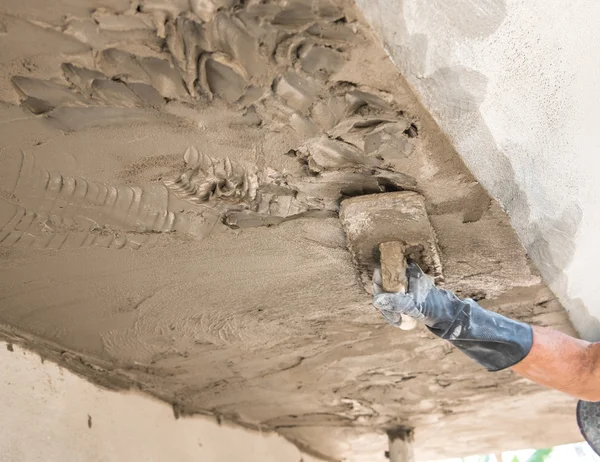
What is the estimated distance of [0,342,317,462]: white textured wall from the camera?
1732 mm

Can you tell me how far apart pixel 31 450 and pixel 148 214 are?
86 centimetres

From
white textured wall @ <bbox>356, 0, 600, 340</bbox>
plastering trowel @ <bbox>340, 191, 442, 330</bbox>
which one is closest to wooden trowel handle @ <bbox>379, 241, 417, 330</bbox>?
plastering trowel @ <bbox>340, 191, 442, 330</bbox>

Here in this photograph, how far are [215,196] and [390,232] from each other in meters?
0.44

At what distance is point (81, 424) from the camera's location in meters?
1.95

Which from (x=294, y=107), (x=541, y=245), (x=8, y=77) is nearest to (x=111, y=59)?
(x=8, y=77)

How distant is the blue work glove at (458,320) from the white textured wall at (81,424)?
3.63 ft

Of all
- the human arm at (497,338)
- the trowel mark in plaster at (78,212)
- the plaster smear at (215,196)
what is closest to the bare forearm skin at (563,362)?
the human arm at (497,338)

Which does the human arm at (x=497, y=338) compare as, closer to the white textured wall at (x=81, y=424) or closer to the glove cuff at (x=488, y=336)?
the glove cuff at (x=488, y=336)

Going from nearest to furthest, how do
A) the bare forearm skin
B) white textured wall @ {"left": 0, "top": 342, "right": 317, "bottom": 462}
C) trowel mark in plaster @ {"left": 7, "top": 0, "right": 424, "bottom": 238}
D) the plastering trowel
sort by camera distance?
trowel mark in plaster @ {"left": 7, "top": 0, "right": 424, "bottom": 238}
the plastering trowel
the bare forearm skin
white textured wall @ {"left": 0, "top": 342, "right": 317, "bottom": 462}

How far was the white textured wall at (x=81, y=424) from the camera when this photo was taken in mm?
1732

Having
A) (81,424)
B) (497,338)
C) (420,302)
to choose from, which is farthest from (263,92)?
(81,424)

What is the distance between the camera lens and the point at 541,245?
157cm

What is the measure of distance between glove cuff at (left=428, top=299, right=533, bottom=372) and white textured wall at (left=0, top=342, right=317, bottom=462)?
1204mm

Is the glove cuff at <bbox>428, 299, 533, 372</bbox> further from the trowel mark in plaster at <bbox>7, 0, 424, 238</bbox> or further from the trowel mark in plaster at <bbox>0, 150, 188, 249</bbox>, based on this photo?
the trowel mark in plaster at <bbox>0, 150, 188, 249</bbox>
